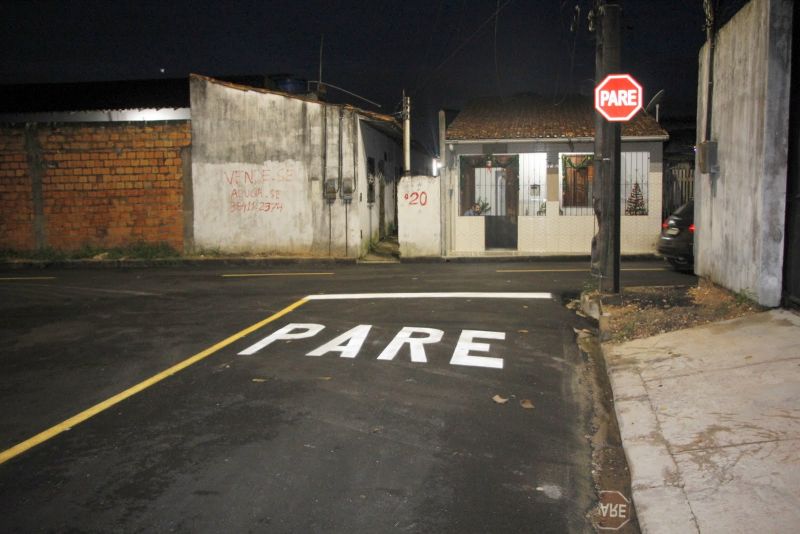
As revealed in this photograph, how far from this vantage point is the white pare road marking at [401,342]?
25.1 feet

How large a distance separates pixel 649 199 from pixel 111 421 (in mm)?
16537

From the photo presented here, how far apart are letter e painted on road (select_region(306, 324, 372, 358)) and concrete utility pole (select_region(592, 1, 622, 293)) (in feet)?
13.3

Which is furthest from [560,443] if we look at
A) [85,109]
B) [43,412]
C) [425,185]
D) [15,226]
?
[85,109]

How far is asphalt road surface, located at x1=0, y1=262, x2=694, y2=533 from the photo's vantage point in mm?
4121

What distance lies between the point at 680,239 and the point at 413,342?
816 cm

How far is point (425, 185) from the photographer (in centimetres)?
1880

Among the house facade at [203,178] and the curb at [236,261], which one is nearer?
the curb at [236,261]

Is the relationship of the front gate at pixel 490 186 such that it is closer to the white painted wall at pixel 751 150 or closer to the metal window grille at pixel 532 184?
the metal window grille at pixel 532 184

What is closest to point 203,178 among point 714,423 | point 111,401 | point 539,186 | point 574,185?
point 539,186

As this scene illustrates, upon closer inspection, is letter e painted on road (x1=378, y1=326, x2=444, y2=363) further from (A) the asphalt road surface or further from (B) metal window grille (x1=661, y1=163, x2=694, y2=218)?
(B) metal window grille (x1=661, y1=163, x2=694, y2=218)

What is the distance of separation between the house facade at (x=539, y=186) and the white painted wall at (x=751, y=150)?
8599mm

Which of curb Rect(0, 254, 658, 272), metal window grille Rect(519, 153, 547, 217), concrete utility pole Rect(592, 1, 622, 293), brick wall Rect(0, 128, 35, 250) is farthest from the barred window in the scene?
brick wall Rect(0, 128, 35, 250)

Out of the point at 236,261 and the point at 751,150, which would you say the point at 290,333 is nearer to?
the point at 751,150

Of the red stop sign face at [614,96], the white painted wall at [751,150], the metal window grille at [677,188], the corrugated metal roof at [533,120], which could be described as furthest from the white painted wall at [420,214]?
the white painted wall at [751,150]
